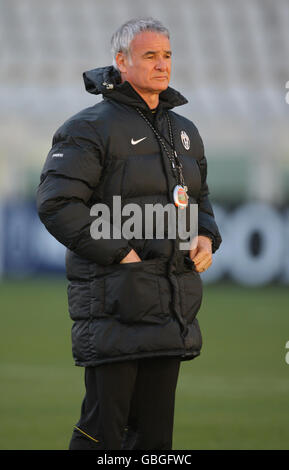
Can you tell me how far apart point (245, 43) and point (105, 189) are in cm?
1579

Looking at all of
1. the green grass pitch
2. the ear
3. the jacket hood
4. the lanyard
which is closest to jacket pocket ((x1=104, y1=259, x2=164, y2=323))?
the lanyard

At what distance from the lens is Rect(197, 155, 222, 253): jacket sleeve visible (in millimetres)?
2748

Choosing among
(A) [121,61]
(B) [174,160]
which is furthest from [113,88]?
(B) [174,160]

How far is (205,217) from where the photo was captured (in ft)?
9.11

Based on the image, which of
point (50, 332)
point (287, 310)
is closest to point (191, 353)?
point (50, 332)

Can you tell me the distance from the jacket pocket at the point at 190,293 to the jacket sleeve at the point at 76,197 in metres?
0.20

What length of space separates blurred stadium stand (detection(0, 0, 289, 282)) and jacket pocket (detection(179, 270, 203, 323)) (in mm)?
11035

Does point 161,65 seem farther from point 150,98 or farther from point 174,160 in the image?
point 174,160

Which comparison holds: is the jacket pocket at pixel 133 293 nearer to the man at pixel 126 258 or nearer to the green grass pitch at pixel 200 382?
the man at pixel 126 258

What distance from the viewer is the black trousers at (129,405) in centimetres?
244

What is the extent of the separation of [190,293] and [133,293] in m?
0.19

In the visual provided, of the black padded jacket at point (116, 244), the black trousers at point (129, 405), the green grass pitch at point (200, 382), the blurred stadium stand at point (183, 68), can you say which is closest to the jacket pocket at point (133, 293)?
the black padded jacket at point (116, 244)

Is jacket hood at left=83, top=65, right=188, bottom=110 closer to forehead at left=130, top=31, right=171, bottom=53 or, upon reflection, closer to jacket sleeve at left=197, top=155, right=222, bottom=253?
forehead at left=130, top=31, right=171, bottom=53
